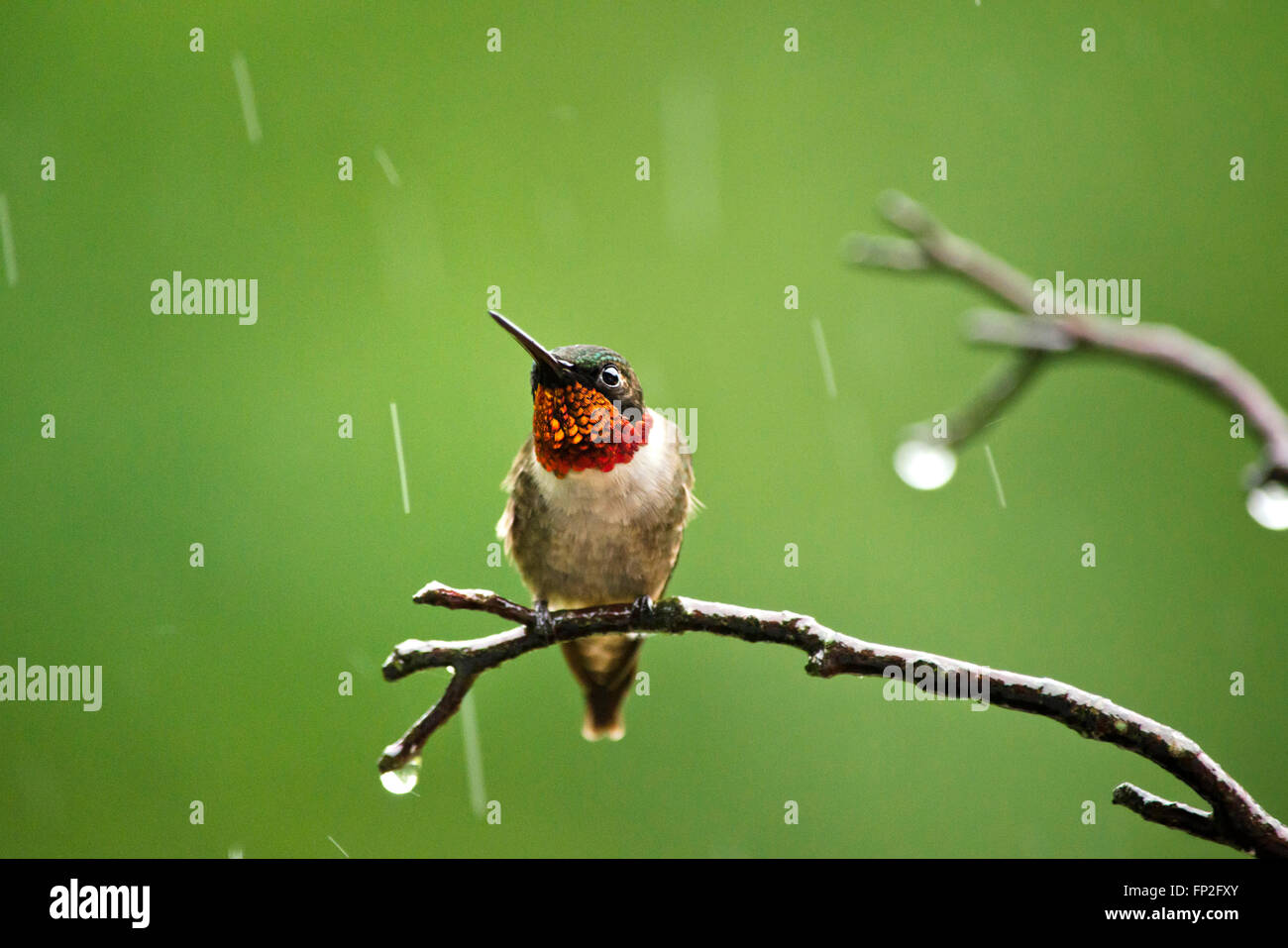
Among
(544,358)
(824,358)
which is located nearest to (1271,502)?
(544,358)

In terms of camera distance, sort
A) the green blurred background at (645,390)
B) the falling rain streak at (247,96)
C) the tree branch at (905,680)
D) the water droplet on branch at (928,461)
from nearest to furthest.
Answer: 1. the tree branch at (905,680)
2. the water droplet on branch at (928,461)
3. the green blurred background at (645,390)
4. the falling rain streak at (247,96)

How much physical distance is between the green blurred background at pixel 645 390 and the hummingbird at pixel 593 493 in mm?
2432

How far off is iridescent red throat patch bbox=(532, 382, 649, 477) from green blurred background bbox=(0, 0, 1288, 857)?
264cm

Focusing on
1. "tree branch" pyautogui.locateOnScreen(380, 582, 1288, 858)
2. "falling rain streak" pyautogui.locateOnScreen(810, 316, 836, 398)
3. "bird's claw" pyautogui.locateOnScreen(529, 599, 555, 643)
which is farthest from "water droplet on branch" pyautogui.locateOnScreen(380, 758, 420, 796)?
"falling rain streak" pyautogui.locateOnScreen(810, 316, 836, 398)

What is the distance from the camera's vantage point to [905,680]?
3.64 ft

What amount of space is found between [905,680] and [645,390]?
4.20 meters

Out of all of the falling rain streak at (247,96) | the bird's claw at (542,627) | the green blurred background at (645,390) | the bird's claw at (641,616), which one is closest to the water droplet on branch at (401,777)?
the bird's claw at (542,627)

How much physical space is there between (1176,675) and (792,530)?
189cm

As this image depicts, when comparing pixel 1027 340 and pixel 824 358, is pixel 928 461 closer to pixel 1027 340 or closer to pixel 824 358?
pixel 1027 340

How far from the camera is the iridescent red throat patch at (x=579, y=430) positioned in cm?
220

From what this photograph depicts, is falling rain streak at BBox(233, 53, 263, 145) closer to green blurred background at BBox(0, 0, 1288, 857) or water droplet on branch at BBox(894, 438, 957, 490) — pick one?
green blurred background at BBox(0, 0, 1288, 857)

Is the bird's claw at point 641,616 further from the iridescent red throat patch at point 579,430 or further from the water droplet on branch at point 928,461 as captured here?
the iridescent red throat patch at point 579,430

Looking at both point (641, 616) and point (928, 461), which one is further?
point (928, 461)

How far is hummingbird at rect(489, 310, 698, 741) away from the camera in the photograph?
2.21 m
